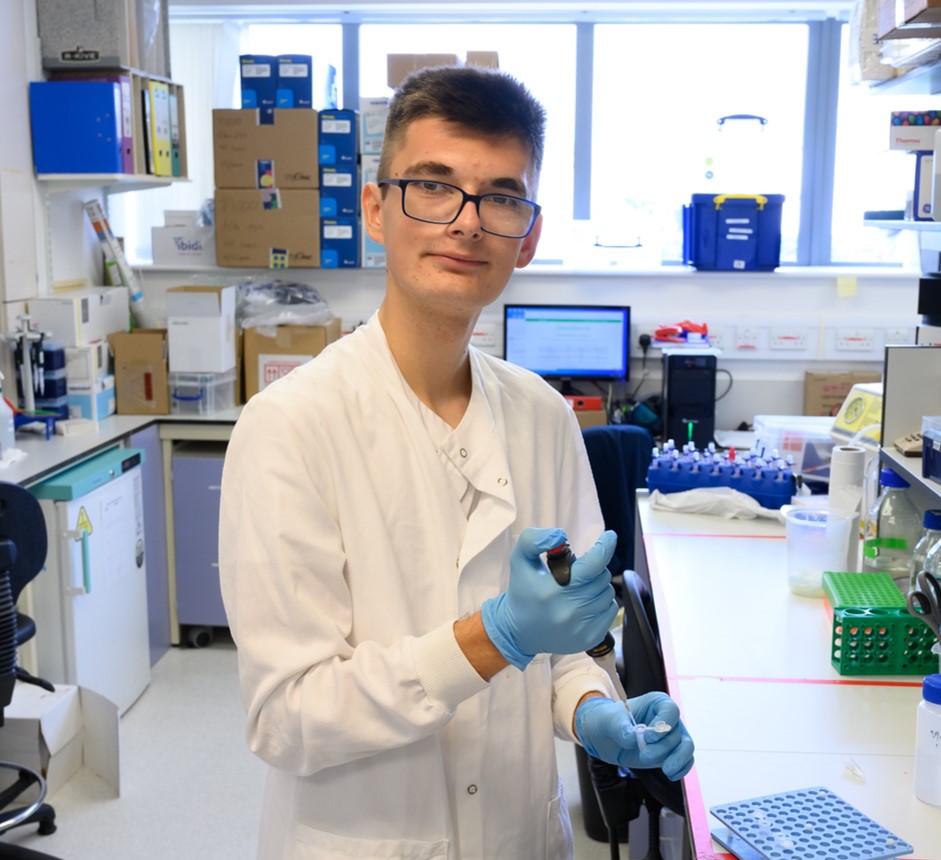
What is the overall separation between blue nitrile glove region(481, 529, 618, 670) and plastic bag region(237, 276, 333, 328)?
10.5 ft

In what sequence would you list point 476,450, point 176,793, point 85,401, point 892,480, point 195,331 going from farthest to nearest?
point 195,331 → point 85,401 → point 176,793 → point 892,480 → point 476,450

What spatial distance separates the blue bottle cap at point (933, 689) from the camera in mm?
1402

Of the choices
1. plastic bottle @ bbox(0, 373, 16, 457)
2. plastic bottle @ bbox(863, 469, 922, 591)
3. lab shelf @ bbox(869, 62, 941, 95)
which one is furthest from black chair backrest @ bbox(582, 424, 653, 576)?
plastic bottle @ bbox(0, 373, 16, 457)

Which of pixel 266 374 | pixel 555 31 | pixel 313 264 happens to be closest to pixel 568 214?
pixel 555 31

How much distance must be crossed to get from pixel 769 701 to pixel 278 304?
2.94 meters

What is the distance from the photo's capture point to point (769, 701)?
71.1 inches

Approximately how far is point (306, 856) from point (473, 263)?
70 centimetres

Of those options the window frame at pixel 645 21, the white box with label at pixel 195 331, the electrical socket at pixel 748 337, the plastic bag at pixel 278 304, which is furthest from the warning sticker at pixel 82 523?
the electrical socket at pixel 748 337

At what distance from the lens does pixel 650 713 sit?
1.33 metres

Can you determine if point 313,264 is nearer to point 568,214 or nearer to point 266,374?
point 266,374

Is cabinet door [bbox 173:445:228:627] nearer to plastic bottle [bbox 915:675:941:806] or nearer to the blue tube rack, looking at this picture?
the blue tube rack

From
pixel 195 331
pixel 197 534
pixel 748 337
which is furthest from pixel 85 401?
pixel 748 337

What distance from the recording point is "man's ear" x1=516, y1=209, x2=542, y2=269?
4.50 feet

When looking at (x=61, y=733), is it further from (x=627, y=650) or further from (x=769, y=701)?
(x=769, y=701)
